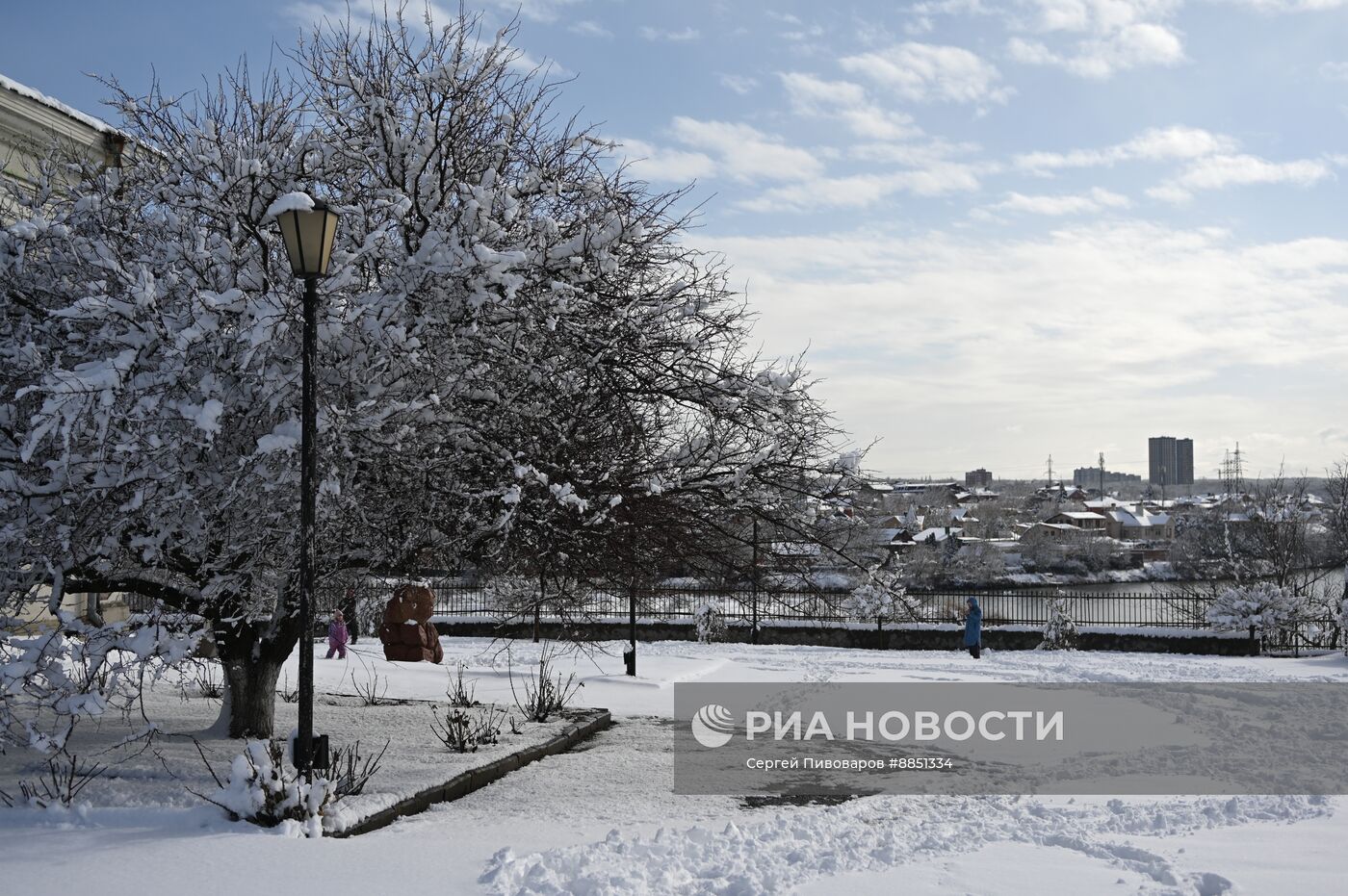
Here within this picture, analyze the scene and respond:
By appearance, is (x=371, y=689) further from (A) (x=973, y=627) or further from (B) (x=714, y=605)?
(A) (x=973, y=627)

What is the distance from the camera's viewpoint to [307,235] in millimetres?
7117

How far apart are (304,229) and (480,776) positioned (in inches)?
189

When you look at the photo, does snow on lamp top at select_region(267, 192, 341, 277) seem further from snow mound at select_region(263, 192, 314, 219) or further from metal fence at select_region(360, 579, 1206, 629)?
metal fence at select_region(360, 579, 1206, 629)

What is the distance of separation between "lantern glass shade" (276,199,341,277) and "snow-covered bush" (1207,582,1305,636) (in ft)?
76.2

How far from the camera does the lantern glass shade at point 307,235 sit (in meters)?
7.08

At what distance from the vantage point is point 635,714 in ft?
46.0

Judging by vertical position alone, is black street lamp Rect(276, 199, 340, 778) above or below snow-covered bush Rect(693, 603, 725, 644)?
above

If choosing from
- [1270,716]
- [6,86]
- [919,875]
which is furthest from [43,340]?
[1270,716]

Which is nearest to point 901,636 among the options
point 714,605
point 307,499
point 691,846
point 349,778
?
point 714,605

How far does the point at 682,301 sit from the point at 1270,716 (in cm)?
1000

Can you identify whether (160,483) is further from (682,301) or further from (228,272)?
(682,301)

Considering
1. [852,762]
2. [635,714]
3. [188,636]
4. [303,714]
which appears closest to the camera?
[303,714]

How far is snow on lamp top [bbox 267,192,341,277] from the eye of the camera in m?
7.07

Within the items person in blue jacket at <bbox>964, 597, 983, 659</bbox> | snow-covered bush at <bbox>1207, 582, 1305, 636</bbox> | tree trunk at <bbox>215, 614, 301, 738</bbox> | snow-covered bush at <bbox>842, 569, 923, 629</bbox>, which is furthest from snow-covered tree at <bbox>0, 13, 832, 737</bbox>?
snow-covered bush at <bbox>1207, 582, 1305, 636</bbox>
